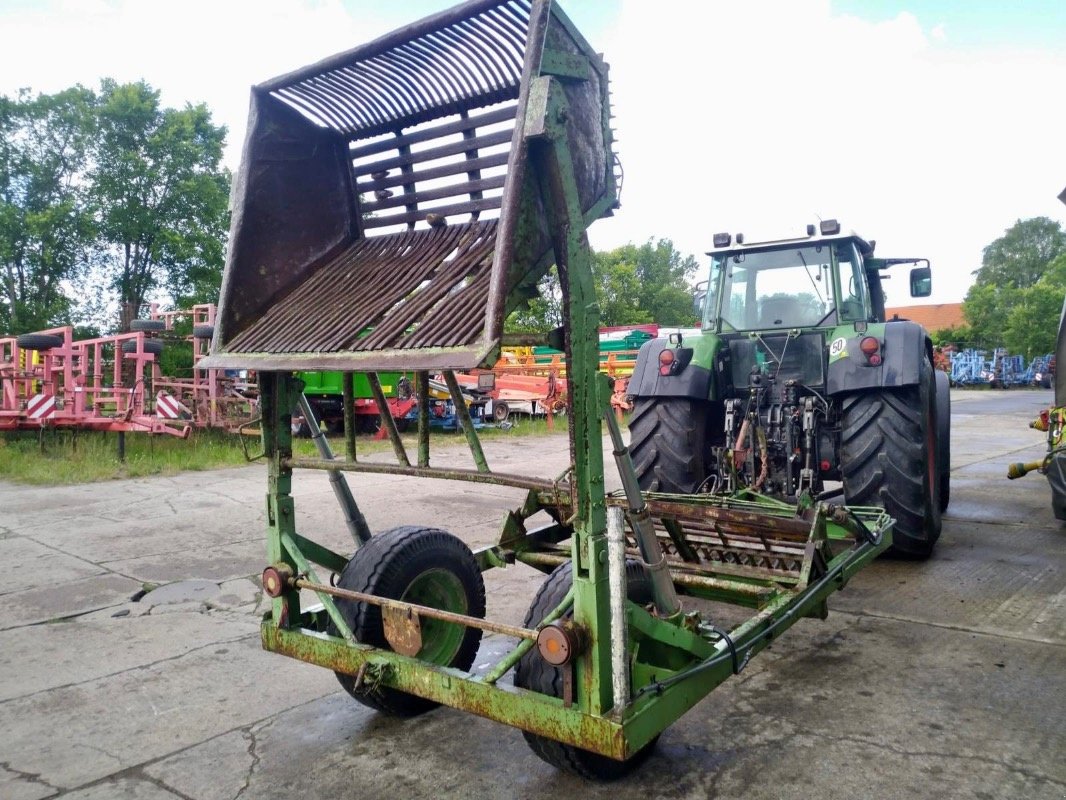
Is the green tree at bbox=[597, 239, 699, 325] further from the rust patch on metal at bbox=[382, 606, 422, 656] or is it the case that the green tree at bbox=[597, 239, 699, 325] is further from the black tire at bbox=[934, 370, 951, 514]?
the rust patch on metal at bbox=[382, 606, 422, 656]

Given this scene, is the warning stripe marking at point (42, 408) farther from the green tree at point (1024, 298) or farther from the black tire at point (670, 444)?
the green tree at point (1024, 298)

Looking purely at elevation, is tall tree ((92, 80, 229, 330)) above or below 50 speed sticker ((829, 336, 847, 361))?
above

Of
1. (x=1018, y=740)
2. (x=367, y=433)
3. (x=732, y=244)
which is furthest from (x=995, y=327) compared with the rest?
(x=1018, y=740)

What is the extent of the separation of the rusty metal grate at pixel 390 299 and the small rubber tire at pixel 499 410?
1347 centimetres

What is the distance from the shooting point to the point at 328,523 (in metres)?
6.99

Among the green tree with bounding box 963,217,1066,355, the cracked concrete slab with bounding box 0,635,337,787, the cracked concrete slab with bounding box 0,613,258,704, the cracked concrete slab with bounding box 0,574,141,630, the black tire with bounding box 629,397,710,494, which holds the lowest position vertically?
the cracked concrete slab with bounding box 0,635,337,787

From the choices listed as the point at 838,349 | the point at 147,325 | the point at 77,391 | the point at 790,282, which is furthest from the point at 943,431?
the point at 77,391

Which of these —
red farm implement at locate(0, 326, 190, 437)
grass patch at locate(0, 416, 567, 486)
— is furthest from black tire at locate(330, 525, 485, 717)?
red farm implement at locate(0, 326, 190, 437)

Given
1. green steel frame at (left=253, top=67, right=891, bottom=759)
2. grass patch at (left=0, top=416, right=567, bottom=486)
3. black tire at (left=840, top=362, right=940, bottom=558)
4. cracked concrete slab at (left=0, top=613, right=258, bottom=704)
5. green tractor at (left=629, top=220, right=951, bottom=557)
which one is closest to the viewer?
green steel frame at (left=253, top=67, right=891, bottom=759)

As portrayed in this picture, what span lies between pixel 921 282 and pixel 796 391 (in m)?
2.15

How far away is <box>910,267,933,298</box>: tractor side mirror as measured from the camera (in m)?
6.79

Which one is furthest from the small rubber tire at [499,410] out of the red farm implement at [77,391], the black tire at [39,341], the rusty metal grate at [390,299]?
the rusty metal grate at [390,299]

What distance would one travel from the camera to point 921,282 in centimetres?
685

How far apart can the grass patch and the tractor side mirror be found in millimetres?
5968
